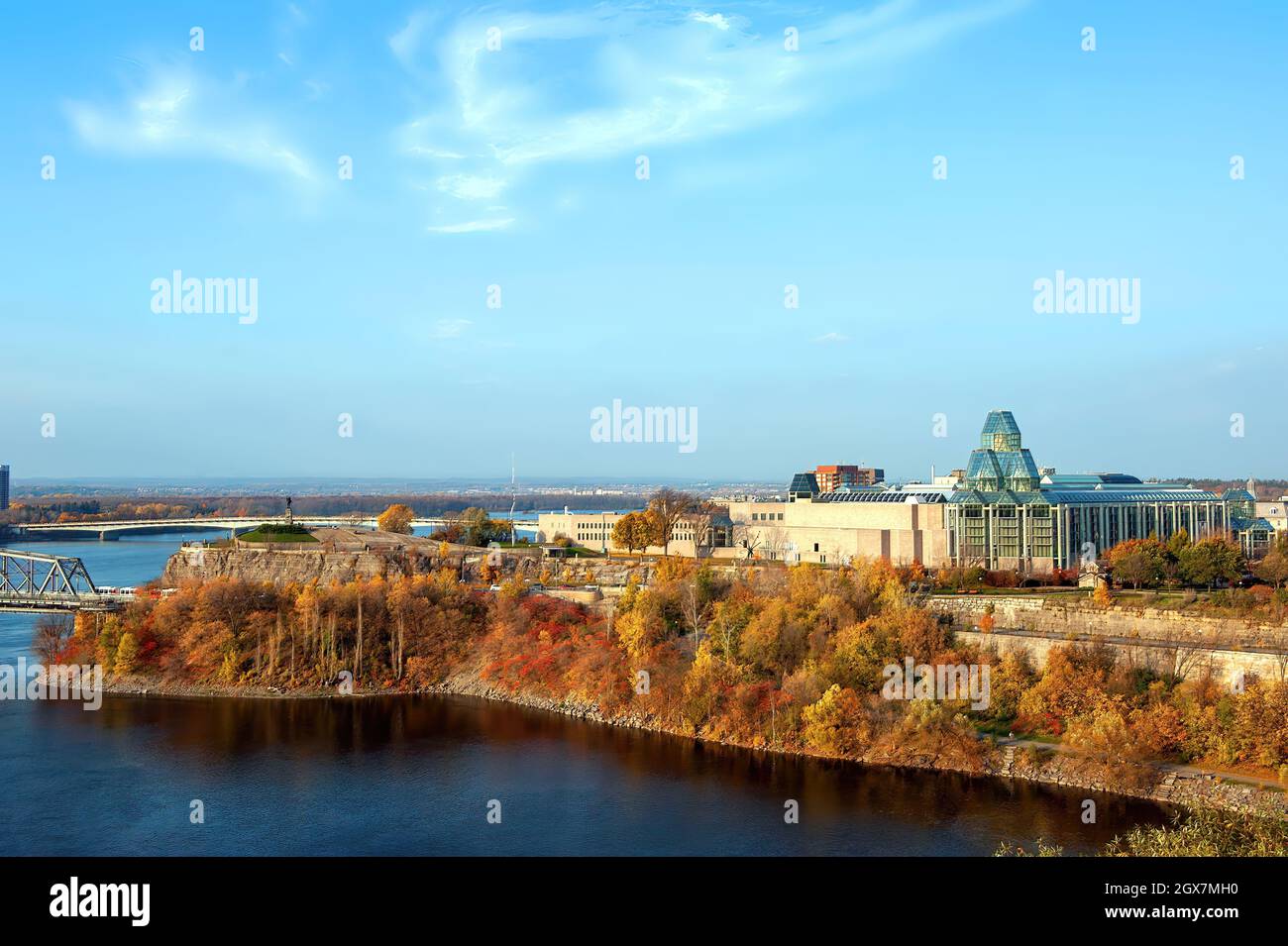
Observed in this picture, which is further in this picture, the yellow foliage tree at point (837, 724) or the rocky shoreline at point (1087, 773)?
the yellow foliage tree at point (837, 724)

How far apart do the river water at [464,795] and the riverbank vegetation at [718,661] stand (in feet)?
3.63

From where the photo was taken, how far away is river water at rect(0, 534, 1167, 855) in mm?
15047

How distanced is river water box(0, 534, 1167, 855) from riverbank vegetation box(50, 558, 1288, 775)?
111cm

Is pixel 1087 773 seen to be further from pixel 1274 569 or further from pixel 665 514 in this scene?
pixel 665 514

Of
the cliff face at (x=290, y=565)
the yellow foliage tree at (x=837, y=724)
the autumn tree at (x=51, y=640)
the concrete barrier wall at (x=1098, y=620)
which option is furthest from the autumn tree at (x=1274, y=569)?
the autumn tree at (x=51, y=640)

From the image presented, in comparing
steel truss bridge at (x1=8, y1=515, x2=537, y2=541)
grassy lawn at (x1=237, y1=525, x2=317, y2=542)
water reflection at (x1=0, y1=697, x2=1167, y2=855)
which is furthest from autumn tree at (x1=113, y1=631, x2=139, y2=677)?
steel truss bridge at (x1=8, y1=515, x2=537, y2=541)

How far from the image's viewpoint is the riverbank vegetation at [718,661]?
18734mm

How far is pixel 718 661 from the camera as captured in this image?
23.1 metres

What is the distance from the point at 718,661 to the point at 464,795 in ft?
24.2

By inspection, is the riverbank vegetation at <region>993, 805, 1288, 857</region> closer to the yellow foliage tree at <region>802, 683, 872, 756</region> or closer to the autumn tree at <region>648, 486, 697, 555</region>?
the yellow foliage tree at <region>802, 683, 872, 756</region>

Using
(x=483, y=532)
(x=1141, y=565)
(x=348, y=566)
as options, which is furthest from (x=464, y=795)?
(x=483, y=532)

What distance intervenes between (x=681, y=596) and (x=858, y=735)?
8.63m

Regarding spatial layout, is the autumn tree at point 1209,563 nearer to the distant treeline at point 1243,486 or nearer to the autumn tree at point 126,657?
the autumn tree at point 126,657
